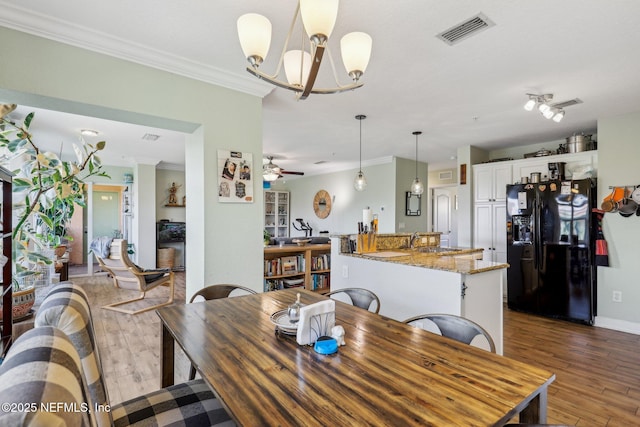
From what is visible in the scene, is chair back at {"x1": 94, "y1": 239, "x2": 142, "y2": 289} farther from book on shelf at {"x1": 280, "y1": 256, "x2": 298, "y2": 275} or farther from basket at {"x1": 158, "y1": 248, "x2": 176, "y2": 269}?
book on shelf at {"x1": 280, "y1": 256, "x2": 298, "y2": 275}

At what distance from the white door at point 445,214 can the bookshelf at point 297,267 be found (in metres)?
4.28

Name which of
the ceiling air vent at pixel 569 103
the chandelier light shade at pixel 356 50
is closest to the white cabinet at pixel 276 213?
the ceiling air vent at pixel 569 103

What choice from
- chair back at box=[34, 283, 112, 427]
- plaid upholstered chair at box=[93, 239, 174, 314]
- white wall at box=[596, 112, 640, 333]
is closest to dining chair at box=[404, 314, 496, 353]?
chair back at box=[34, 283, 112, 427]

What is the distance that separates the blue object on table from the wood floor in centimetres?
177

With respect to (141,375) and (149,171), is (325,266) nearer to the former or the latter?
(141,375)

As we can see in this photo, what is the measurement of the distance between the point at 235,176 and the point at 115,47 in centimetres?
119

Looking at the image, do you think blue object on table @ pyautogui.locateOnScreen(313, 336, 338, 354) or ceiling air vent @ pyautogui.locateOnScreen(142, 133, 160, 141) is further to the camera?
ceiling air vent @ pyautogui.locateOnScreen(142, 133, 160, 141)

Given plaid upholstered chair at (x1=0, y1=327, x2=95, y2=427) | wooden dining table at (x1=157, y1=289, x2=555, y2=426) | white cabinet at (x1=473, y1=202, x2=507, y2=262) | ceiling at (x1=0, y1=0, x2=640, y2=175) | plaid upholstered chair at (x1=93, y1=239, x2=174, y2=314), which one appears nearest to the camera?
plaid upholstered chair at (x1=0, y1=327, x2=95, y2=427)

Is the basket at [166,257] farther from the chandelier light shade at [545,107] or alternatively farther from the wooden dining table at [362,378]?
the chandelier light shade at [545,107]

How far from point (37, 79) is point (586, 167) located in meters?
5.52

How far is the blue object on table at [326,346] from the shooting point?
1167 millimetres

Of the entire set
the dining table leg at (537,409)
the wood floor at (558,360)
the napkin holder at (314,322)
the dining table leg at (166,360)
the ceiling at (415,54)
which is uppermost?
the ceiling at (415,54)

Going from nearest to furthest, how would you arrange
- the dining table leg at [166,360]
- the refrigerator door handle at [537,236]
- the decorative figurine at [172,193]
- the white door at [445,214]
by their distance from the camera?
1. the dining table leg at [166,360]
2. the refrigerator door handle at [537,236]
3. the decorative figurine at [172,193]
4. the white door at [445,214]

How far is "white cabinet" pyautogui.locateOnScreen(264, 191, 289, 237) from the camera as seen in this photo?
9289 millimetres
